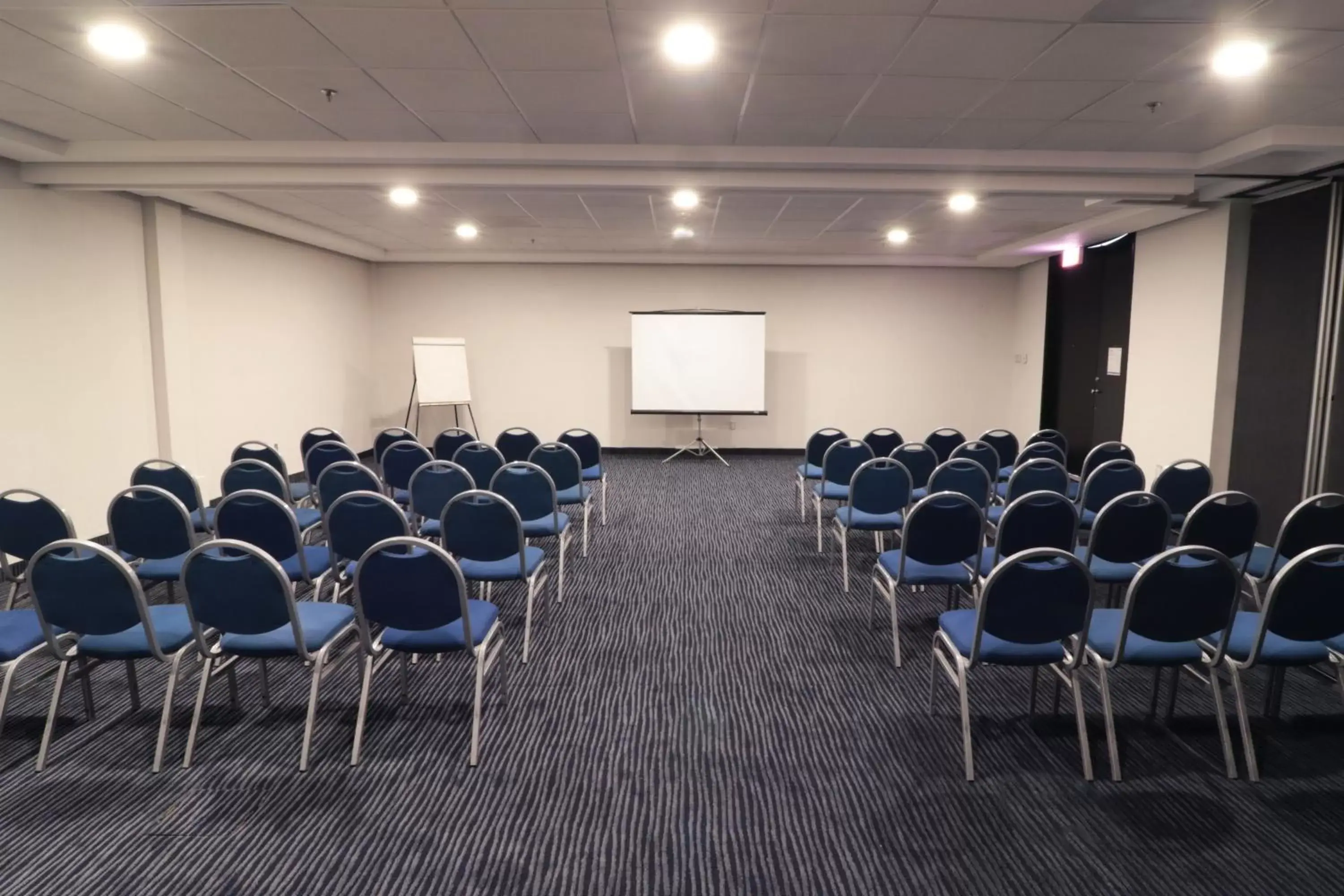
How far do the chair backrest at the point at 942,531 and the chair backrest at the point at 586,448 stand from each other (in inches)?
142

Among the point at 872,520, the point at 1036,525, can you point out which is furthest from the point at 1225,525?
the point at 872,520

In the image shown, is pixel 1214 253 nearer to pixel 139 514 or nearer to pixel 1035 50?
pixel 1035 50

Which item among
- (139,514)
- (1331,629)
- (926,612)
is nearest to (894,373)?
(926,612)

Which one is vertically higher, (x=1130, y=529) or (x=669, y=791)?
(x=1130, y=529)

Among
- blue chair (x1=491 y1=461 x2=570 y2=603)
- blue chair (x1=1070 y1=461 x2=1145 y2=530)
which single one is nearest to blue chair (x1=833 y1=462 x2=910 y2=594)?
blue chair (x1=1070 y1=461 x2=1145 y2=530)

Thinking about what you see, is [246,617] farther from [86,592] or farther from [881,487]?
[881,487]

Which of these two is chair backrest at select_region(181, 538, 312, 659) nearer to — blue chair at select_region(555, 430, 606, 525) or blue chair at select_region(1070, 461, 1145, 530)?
blue chair at select_region(555, 430, 606, 525)

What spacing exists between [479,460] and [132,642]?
10.0 ft

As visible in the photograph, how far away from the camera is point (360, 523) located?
3.79 m

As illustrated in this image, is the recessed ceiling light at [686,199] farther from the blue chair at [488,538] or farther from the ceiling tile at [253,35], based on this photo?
the blue chair at [488,538]

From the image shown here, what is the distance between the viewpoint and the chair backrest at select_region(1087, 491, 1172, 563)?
12.4 feet

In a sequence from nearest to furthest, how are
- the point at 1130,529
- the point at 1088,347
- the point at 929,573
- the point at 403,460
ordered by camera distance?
the point at 1130,529, the point at 929,573, the point at 403,460, the point at 1088,347

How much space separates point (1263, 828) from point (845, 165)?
452 centimetres

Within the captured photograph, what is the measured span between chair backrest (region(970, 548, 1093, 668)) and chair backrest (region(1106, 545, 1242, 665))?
148 millimetres
